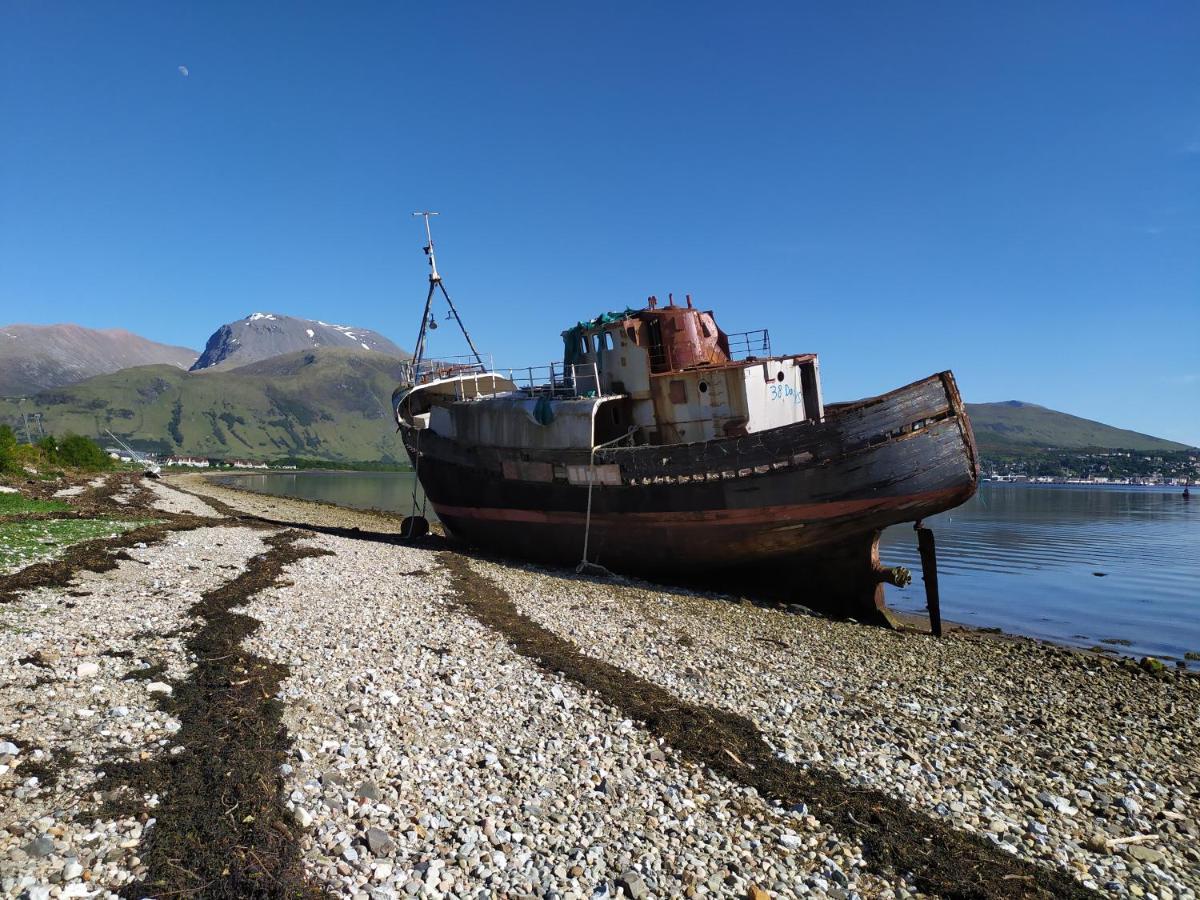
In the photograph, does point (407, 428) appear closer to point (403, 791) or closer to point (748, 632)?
point (748, 632)

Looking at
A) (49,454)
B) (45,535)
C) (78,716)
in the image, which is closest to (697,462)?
(78,716)

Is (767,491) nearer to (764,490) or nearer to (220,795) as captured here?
(764,490)

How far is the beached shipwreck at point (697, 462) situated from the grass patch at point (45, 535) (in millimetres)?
11332

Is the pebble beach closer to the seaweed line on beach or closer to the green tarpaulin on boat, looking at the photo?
the seaweed line on beach

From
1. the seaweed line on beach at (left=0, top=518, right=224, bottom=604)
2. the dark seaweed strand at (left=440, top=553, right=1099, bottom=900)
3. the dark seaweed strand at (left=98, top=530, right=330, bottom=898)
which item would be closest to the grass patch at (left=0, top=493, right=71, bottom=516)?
the seaweed line on beach at (left=0, top=518, right=224, bottom=604)

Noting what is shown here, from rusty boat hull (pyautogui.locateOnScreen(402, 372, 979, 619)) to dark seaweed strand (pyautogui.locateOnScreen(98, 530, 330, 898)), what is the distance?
42.2 ft

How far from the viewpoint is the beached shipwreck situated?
18.0 metres

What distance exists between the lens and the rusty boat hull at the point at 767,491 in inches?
707

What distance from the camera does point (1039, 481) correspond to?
183 metres

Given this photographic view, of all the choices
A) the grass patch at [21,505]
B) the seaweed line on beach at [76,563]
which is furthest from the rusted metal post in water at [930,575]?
the grass patch at [21,505]

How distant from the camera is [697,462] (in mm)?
19750

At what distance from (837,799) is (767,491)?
12118mm

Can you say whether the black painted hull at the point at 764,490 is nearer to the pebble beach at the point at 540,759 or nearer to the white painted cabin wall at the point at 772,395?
the white painted cabin wall at the point at 772,395

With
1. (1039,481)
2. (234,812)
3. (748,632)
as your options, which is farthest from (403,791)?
(1039,481)
